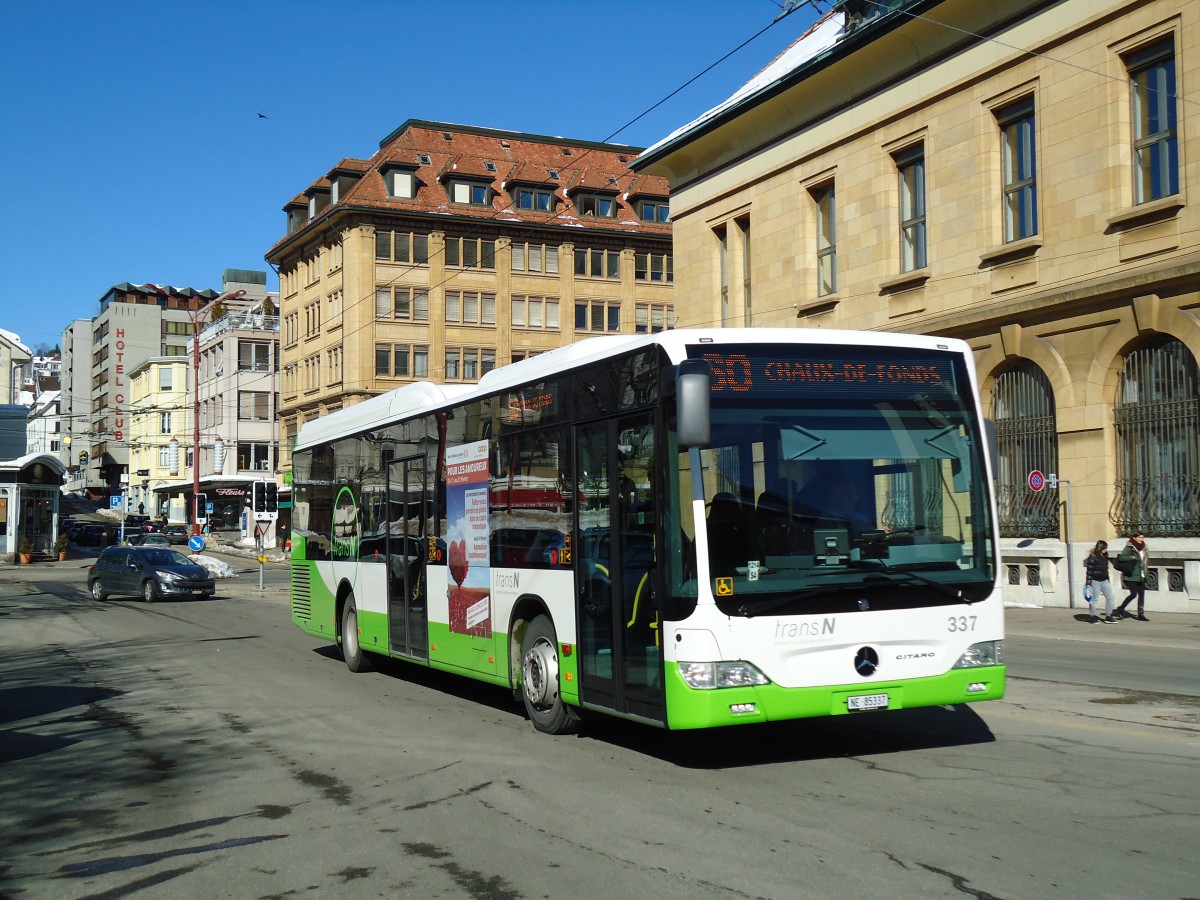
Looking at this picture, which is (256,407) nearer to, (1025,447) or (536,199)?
(536,199)

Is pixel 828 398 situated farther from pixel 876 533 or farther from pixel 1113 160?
pixel 1113 160

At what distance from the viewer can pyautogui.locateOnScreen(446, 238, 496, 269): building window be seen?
70.4m

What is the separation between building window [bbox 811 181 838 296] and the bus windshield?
25249 millimetres

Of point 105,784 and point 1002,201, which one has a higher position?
point 1002,201

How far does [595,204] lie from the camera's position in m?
73.9

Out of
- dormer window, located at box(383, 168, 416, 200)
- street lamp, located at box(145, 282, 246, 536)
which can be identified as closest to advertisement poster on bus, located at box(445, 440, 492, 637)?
street lamp, located at box(145, 282, 246, 536)

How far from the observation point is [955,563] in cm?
884

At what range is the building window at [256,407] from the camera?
91000mm

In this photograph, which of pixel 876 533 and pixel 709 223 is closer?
pixel 876 533

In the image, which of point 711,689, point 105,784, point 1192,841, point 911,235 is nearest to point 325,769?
point 105,784

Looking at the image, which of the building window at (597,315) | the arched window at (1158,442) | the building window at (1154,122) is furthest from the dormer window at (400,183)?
the arched window at (1158,442)

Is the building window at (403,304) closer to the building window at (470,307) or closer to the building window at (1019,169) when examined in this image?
the building window at (470,307)

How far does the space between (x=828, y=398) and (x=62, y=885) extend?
5.45 meters

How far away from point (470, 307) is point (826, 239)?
1546 inches
